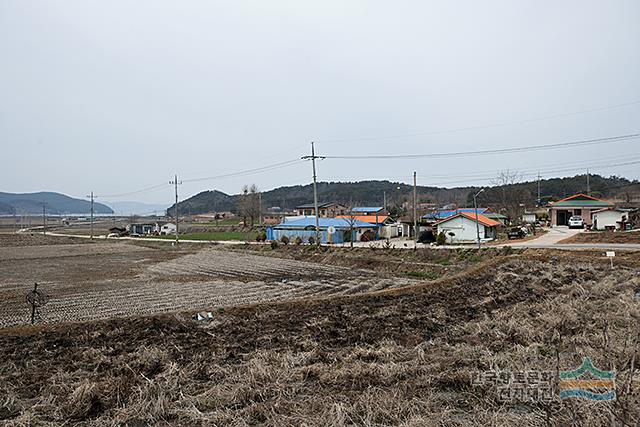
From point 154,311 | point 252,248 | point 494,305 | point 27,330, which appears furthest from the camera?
point 252,248

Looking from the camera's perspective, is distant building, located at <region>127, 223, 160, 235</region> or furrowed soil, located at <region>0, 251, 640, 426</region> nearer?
furrowed soil, located at <region>0, 251, 640, 426</region>

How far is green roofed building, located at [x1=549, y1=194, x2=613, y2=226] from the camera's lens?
106 ft

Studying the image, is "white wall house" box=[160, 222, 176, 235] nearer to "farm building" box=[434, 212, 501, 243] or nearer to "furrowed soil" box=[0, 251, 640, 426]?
"farm building" box=[434, 212, 501, 243]

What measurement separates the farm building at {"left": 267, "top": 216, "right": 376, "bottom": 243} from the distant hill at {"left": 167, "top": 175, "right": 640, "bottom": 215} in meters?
6.48

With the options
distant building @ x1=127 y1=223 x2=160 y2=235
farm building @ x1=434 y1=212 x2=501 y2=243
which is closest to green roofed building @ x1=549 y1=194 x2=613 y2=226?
farm building @ x1=434 y1=212 x2=501 y2=243

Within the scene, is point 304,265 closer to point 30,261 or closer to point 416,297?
point 416,297

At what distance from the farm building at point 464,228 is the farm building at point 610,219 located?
7.19 m

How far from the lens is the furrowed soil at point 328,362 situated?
3.59 metres

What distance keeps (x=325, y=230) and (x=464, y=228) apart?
11.1 m

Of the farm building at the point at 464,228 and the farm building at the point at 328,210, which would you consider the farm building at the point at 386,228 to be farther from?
the farm building at the point at 328,210

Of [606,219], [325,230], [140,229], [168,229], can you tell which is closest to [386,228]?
[325,230]

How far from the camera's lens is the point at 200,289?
47.3 feet

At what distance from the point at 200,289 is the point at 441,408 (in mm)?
12072

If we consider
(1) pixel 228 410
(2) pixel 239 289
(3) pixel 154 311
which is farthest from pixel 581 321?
(2) pixel 239 289
